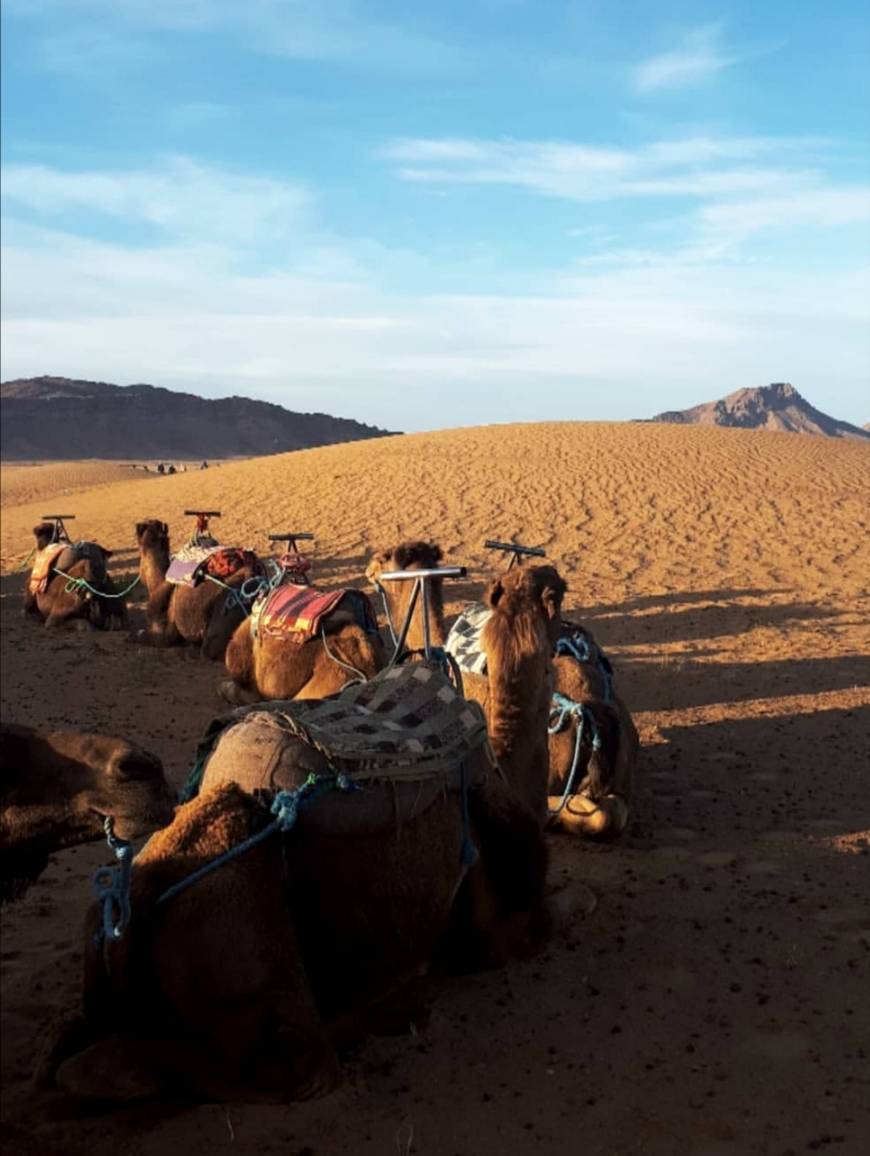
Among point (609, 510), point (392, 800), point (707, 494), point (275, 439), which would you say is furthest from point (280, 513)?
point (275, 439)

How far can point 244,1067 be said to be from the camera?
→ 11.7 feet

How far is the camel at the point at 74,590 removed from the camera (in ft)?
46.5

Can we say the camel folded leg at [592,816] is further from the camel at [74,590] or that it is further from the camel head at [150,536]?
the camel at [74,590]

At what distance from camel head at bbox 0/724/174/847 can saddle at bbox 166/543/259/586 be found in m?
8.04

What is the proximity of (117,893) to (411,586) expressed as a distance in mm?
3170

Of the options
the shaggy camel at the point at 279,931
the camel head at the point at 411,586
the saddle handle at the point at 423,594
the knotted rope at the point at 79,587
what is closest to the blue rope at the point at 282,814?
the shaggy camel at the point at 279,931

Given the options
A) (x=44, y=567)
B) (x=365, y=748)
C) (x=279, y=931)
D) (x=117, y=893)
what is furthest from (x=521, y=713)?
(x=44, y=567)

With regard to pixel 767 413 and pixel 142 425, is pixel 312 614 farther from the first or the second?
pixel 767 413

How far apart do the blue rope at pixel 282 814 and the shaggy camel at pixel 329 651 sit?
2.49 metres

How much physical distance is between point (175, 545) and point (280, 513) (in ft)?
12.1

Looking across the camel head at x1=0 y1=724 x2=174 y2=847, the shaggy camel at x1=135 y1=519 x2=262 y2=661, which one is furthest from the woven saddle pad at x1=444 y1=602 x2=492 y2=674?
the shaggy camel at x1=135 y1=519 x2=262 y2=661

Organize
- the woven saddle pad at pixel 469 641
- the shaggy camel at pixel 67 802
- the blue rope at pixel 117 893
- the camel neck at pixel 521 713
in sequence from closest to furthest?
the blue rope at pixel 117 893
the shaggy camel at pixel 67 802
the camel neck at pixel 521 713
the woven saddle pad at pixel 469 641

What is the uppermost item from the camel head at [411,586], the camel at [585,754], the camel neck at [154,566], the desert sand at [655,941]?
the camel head at [411,586]

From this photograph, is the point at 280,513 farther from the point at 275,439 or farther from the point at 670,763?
the point at 275,439
